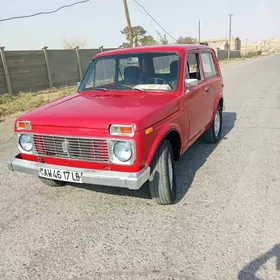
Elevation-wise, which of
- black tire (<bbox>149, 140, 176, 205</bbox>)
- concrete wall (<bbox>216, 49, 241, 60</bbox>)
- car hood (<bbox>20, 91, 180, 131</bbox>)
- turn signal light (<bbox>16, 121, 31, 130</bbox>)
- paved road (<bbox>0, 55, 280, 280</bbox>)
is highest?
car hood (<bbox>20, 91, 180, 131</bbox>)

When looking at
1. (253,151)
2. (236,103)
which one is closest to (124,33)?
(236,103)

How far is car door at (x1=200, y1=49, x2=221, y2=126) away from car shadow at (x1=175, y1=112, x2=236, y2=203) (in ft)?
1.90

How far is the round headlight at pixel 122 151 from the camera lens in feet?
9.57

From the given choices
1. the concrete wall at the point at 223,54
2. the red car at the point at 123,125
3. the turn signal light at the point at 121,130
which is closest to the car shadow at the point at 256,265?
the red car at the point at 123,125

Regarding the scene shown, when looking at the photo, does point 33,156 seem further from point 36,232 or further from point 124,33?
point 124,33

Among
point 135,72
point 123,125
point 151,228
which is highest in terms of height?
point 135,72

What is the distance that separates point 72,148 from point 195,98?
2.05 meters

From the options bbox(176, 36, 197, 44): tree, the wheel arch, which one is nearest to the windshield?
the wheel arch

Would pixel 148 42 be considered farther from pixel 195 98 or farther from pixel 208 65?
pixel 195 98

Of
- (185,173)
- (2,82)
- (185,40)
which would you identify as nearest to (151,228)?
(185,173)

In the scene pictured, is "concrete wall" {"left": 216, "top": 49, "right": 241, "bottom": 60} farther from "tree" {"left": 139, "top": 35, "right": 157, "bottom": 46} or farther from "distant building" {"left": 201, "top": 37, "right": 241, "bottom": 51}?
"distant building" {"left": 201, "top": 37, "right": 241, "bottom": 51}

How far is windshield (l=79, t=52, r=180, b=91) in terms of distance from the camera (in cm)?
400

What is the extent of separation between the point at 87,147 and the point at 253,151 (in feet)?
10.9

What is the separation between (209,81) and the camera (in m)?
5.13
